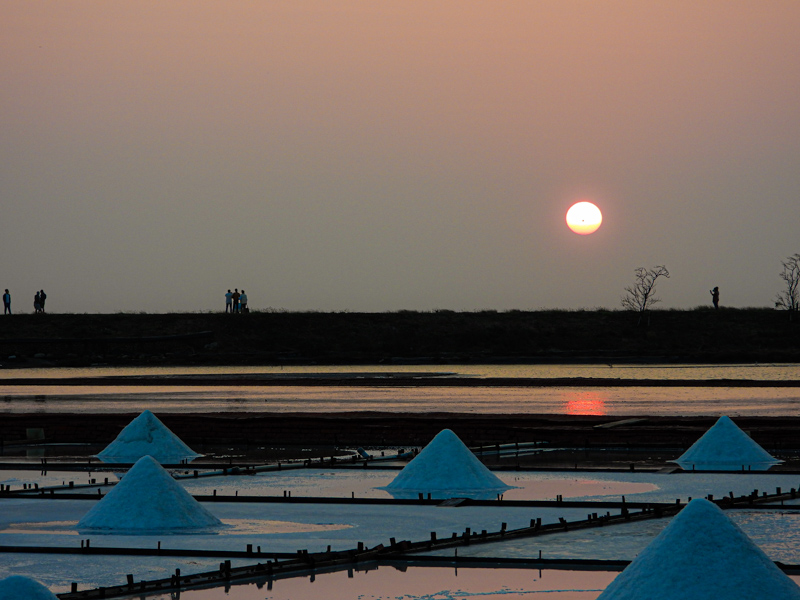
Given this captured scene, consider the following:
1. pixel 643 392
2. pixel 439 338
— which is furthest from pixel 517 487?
pixel 439 338

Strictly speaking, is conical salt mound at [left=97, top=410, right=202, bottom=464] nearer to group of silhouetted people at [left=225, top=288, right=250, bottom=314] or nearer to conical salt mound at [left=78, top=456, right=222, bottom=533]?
conical salt mound at [left=78, top=456, right=222, bottom=533]

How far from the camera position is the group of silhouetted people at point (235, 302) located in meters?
61.6

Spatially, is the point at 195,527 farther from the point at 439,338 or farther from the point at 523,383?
the point at 439,338

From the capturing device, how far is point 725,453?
51.7 feet

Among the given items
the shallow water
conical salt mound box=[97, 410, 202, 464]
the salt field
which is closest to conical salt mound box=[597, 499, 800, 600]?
the salt field

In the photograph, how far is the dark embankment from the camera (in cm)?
5397

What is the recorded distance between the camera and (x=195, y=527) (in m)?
10.4

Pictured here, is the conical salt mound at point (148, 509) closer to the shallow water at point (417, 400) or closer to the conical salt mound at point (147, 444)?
the conical salt mound at point (147, 444)

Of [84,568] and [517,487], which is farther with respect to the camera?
[517,487]

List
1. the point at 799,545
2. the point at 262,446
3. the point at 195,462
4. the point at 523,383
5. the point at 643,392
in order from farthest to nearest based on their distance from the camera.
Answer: the point at 523,383, the point at 643,392, the point at 262,446, the point at 195,462, the point at 799,545

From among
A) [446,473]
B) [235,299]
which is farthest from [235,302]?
[446,473]

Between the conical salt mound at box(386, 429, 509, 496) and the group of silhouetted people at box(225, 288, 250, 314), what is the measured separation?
48.3m

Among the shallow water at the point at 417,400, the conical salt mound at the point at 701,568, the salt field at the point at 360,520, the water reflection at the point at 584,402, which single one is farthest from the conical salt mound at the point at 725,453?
the conical salt mound at the point at 701,568

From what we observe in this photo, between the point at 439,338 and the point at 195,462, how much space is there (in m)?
47.9
